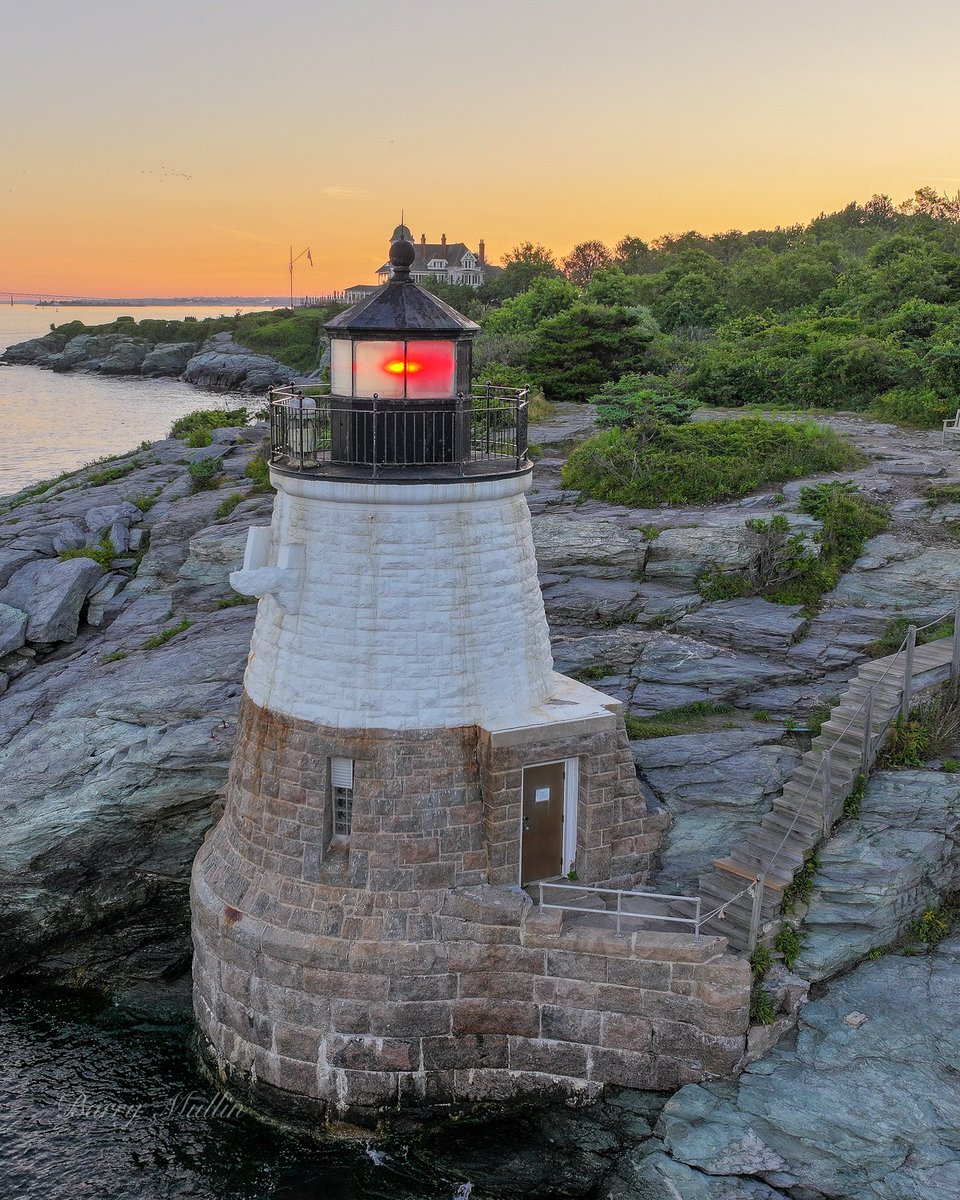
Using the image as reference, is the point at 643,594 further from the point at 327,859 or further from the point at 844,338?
the point at 844,338

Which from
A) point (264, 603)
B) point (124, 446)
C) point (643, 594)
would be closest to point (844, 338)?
point (643, 594)

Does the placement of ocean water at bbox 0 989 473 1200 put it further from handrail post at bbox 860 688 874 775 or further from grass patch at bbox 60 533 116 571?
grass patch at bbox 60 533 116 571

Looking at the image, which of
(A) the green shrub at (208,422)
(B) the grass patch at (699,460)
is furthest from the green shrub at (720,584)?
(A) the green shrub at (208,422)

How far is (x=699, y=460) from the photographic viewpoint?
2417 centimetres

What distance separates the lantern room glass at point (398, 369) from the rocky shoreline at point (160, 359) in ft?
246

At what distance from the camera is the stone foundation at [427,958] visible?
502 inches

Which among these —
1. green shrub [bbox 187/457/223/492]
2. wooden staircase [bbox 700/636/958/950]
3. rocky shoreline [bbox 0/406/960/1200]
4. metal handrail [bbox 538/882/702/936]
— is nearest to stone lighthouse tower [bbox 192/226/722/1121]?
metal handrail [bbox 538/882/702/936]

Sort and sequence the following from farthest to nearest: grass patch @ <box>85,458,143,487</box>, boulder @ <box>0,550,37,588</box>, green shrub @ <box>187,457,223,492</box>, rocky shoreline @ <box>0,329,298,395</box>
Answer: rocky shoreline @ <box>0,329,298,395</box>
grass patch @ <box>85,458,143,487</box>
green shrub @ <box>187,457,223,492</box>
boulder @ <box>0,550,37,588</box>

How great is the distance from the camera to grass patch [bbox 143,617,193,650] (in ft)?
67.5

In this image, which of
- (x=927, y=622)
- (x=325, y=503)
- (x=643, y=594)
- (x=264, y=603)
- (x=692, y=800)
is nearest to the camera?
→ (x=325, y=503)

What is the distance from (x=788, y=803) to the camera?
46.8 feet

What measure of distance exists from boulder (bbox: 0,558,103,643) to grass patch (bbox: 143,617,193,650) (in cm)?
248

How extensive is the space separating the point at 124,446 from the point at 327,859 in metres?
52.3

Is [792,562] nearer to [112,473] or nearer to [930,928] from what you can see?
[930,928]
